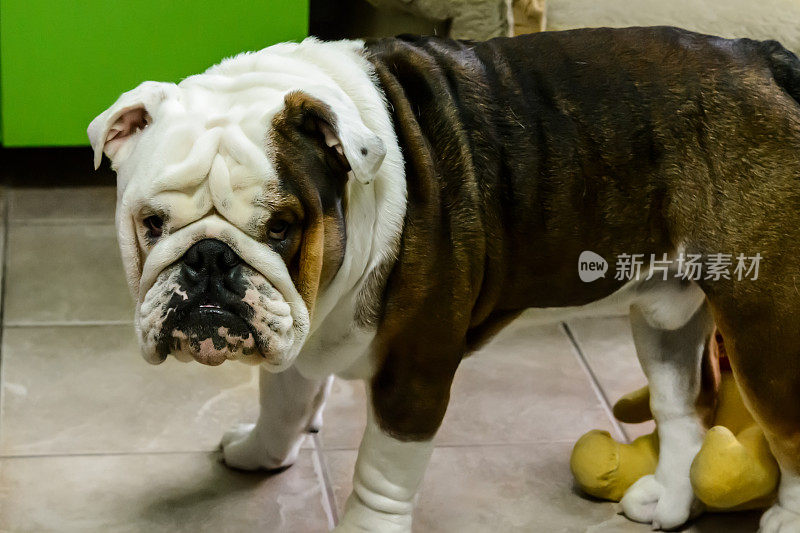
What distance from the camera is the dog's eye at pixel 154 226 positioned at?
1304mm

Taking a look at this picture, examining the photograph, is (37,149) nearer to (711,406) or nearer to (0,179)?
(0,179)

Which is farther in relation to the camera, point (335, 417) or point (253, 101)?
point (335, 417)

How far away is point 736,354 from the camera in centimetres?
156

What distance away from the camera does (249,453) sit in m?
1.80

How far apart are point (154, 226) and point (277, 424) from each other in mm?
529

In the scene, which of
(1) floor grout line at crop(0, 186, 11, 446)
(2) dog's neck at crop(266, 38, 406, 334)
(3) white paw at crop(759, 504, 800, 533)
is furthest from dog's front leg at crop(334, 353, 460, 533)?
(1) floor grout line at crop(0, 186, 11, 446)

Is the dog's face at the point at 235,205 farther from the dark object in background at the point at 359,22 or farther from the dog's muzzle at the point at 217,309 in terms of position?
the dark object in background at the point at 359,22

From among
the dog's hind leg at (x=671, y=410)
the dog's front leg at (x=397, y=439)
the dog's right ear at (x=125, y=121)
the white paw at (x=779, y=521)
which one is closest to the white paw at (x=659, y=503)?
the dog's hind leg at (x=671, y=410)

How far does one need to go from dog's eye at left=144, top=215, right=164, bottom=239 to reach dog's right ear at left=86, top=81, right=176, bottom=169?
93 mm

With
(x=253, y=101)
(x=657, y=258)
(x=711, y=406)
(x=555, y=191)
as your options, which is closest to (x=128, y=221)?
(x=253, y=101)

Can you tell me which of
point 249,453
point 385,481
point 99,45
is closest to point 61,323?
point 249,453

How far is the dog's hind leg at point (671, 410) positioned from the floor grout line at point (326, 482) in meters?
0.44

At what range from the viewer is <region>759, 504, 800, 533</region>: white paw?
5.33 ft

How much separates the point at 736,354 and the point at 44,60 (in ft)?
6.13
